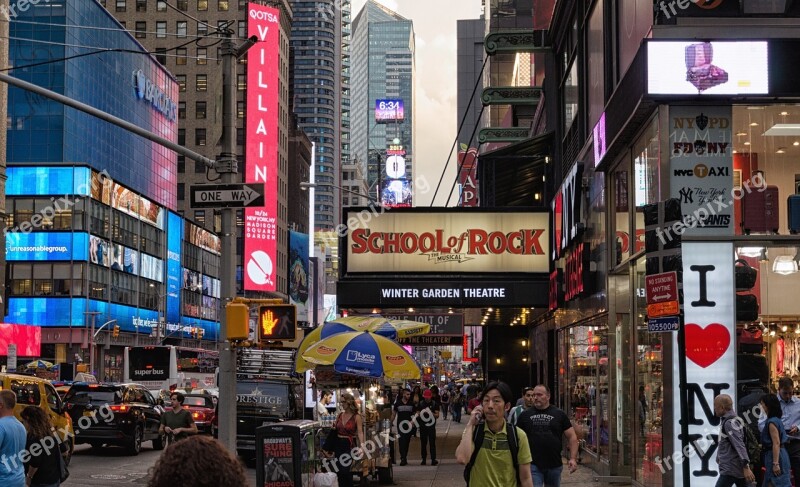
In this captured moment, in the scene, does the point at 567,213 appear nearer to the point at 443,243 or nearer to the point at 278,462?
the point at 443,243

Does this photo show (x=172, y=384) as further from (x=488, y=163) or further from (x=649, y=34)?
(x=649, y=34)

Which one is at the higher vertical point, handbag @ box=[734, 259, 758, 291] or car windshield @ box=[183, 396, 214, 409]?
handbag @ box=[734, 259, 758, 291]

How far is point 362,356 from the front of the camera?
18.8 metres

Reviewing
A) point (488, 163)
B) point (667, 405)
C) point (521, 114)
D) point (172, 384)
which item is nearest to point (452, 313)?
point (488, 163)

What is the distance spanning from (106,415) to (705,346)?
16978mm

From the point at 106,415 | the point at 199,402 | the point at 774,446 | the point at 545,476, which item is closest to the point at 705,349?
the point at 774,446

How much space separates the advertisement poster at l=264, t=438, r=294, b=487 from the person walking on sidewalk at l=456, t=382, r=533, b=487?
582cm

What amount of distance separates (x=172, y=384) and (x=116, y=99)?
161 ft

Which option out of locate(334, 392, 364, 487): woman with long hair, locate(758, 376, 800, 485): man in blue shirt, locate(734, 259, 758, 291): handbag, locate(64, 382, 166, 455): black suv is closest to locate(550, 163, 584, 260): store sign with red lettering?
locate(734, 259, 758, 291): handbag

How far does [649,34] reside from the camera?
52.3 ft

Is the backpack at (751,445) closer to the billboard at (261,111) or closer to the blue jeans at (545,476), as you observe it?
the blue jeans at (545,476)

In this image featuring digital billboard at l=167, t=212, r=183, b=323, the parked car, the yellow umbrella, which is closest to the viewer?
the yellow umbrella

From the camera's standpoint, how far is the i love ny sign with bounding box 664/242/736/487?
14.8 meters

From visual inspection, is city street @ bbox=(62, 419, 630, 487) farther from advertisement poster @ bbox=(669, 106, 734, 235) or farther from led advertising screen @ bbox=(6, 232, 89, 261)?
led advertising screen @ bbox=(6, 232, 89, 261)
